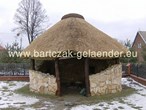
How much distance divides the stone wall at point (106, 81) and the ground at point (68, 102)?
2.16ft

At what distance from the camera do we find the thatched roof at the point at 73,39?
44.1ft

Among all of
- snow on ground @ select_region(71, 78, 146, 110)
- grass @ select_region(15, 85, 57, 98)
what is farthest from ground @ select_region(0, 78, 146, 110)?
grass @ select_region(15, 85, 57, 98)

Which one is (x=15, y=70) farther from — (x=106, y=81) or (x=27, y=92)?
(x=106, y=81)

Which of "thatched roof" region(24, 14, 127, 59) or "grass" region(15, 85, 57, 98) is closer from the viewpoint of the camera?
"thatched roof" region(24, 14, 127, 59)

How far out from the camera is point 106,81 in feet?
45.3

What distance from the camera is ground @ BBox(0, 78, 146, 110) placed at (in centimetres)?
1138

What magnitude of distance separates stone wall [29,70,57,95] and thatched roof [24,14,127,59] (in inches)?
44.1

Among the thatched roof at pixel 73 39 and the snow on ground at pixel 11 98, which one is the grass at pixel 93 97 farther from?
the thatched roof at pixel 73 39

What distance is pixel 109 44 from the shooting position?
14812mm

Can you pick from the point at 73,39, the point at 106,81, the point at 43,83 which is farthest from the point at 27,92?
the point at 106,81

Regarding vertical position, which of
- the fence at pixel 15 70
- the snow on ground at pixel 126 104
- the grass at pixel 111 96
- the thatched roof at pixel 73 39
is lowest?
the snow on ground at pixel 126 104

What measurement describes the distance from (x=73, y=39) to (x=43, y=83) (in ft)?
8.91

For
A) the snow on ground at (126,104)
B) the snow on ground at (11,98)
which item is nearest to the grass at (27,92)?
the snow on ground at (11,98)

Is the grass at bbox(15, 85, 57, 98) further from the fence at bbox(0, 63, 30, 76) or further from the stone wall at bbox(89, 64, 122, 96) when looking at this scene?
the fence at bbox(0, 63, 30, 76)
